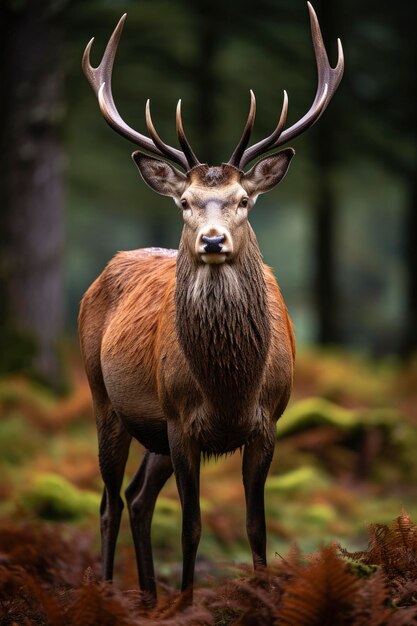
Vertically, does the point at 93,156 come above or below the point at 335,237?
above

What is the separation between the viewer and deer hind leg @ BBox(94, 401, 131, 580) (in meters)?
6.86

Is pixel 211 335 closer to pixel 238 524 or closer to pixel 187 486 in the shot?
pixel 187 486

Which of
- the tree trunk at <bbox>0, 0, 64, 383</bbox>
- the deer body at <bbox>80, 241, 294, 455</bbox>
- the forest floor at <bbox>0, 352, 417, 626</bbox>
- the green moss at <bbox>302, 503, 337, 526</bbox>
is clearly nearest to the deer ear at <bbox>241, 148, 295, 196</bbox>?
the deer body at <bbox>80, 241, 294, 455</bbox>

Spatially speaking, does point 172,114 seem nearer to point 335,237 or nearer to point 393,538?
point 335,237

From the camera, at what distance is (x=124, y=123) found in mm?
5922

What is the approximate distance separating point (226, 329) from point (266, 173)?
923 mm

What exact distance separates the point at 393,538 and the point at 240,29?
13260mm

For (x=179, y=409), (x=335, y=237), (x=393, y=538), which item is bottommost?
(x=393, y=538)

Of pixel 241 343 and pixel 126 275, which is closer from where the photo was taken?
pixel 241 343

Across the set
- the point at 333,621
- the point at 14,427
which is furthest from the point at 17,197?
the point at 333,621

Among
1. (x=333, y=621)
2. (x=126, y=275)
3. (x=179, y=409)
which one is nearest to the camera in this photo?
(x=333, y=621)

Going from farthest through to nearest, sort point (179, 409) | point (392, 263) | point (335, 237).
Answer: point (392, 263) < point (335, 237) < point (179, 409)

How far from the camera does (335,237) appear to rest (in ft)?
66.8

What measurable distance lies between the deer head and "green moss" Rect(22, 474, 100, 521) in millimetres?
3929
